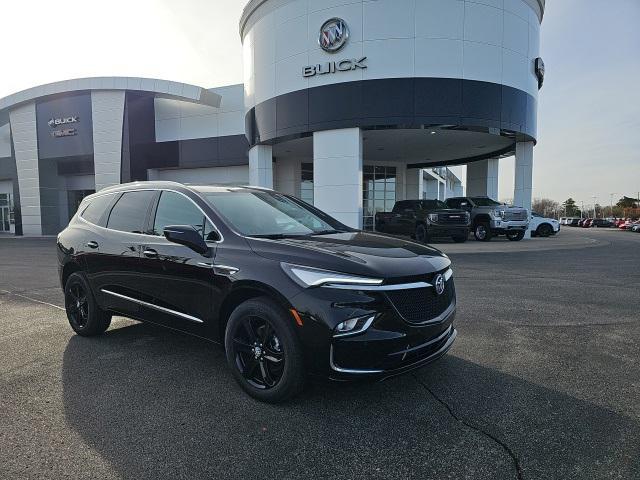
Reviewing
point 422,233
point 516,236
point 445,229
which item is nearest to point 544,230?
point 516,236

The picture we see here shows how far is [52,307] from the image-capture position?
263 inches

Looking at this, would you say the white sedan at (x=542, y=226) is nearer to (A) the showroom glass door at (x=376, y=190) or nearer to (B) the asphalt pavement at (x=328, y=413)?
(A) the showroom glass door at (x=376, y=190)

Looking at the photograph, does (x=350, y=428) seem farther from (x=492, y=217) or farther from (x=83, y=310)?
(x=492, y=217)

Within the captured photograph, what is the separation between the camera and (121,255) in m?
4.38

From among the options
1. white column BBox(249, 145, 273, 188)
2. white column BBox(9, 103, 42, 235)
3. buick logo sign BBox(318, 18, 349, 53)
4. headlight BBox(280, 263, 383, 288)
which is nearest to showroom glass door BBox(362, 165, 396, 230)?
white column BBox(249, 145, 273, 188)

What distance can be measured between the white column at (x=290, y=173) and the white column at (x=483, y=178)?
1132 centimetres

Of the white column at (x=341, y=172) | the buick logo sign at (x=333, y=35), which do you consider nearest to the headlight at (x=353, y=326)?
the white column at (x=341, y=172)

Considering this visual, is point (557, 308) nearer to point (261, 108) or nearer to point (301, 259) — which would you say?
point (301, 259)

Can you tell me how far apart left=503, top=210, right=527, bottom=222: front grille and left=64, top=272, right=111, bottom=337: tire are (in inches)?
682

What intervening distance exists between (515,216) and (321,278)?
18.0m

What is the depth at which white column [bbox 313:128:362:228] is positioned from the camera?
16938 mm

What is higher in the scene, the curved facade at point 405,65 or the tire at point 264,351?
the curved facade at point 405,65

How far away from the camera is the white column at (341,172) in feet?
55.6

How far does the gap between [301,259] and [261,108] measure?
57.6 feet
